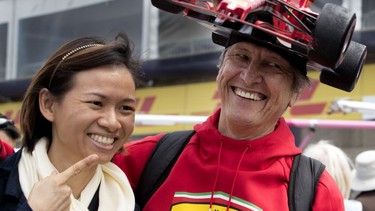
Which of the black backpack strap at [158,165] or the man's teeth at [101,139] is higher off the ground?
the man's teeth at [101,139]

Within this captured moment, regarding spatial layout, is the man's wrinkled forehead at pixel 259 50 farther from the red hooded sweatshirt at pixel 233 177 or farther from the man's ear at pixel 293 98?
the red hooded sweatshirt at pixel 233 177

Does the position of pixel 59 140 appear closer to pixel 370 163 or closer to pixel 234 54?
pixel 234 54

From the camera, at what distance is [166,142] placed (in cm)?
283

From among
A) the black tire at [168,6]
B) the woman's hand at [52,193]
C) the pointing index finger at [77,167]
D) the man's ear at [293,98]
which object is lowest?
the woman's hand at [52,193]

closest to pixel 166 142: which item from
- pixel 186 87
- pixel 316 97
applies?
pixel 316 97

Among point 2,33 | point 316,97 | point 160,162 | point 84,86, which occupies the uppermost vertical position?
point 84,86

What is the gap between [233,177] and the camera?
2.61 metres

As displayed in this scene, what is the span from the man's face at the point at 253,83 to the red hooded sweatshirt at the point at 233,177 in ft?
0.37

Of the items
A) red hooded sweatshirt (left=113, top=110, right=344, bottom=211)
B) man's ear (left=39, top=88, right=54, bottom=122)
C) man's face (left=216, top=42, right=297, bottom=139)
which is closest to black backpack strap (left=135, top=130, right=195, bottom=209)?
red hooded sweatshirt (left=113, top=110, right=344, bottom=211)

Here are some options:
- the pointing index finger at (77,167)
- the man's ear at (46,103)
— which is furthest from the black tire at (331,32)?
the man's ear at (46,103)

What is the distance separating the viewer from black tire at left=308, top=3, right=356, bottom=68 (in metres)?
2.17

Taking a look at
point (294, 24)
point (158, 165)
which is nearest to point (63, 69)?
point (158, 165)

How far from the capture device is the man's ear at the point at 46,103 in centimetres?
240

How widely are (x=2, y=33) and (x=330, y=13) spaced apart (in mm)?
11123
